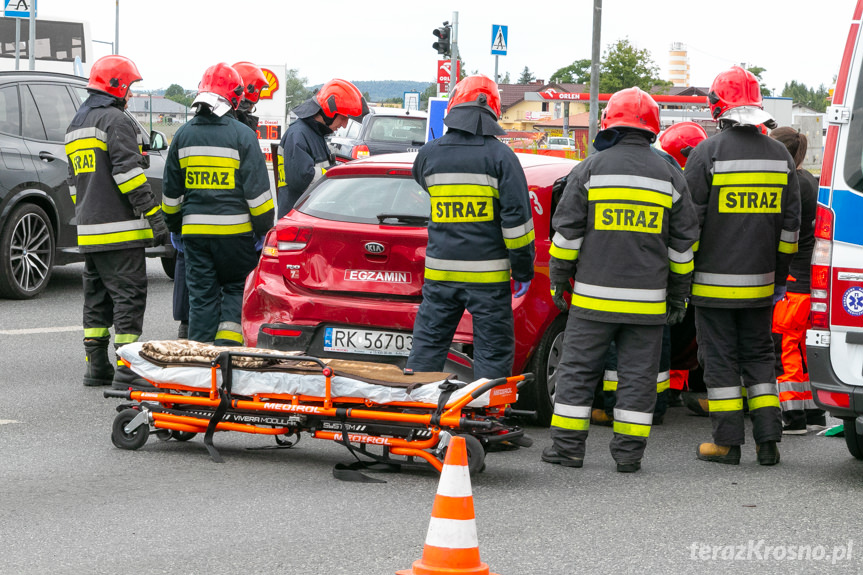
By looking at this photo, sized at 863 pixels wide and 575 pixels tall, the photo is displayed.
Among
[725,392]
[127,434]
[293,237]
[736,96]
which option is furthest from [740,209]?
[127,434]

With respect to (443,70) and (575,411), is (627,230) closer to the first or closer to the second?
(575,411)

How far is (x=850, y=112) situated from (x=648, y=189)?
99 cm

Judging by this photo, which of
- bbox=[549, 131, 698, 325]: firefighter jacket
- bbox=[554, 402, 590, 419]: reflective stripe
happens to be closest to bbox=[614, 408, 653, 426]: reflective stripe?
bbox=[554, 402, 590, 419]: reflective stripe

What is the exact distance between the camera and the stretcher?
5.57 m

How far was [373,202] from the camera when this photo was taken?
6855 mm

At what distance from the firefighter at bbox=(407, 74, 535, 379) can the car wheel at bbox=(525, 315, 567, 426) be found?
0.40 m

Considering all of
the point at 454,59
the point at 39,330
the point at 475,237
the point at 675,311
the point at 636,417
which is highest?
the point at 454,59

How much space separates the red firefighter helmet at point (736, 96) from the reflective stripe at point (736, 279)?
78 cm

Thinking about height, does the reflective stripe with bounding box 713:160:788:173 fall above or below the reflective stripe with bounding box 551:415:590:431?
above

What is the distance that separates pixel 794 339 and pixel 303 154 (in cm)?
365

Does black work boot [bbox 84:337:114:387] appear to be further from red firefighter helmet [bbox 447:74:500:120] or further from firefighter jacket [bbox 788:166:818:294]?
firefighter jacket [bbox 788:166:818:294]

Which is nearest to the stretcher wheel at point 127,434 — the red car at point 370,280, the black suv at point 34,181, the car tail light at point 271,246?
the red car at point 370,280

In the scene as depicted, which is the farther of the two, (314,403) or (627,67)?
(627,67)

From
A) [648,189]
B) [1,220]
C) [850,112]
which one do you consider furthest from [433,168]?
[1,220]
